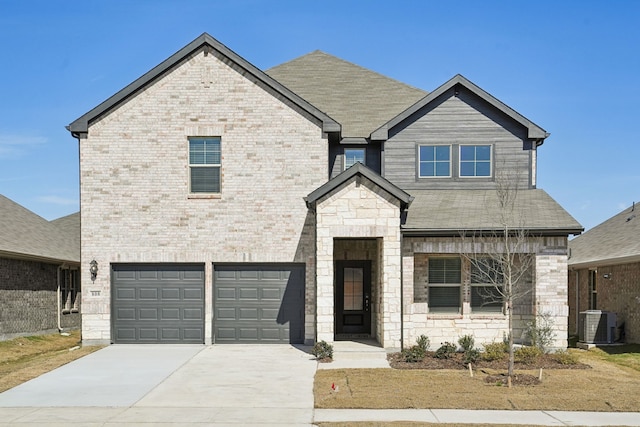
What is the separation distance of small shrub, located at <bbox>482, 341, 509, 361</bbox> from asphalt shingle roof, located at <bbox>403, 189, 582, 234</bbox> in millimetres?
3210

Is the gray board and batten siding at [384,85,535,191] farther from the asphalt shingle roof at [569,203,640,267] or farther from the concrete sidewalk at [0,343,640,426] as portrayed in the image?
the concrete sidewalk at [0,343,640,426]

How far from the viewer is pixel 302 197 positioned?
18.9 m

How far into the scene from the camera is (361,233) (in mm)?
16969

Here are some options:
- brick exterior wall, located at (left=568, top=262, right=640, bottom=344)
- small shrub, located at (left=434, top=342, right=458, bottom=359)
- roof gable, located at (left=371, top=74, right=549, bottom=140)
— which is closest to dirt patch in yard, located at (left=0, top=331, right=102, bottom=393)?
small shrub, located at (left=434, top=342, right=458, bottom=359)

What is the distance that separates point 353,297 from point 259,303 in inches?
121

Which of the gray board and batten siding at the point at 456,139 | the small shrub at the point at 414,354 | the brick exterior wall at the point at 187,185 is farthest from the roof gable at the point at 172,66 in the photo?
the small shrub at the point at 414,354

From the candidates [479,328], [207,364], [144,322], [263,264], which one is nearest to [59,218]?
[144,322]

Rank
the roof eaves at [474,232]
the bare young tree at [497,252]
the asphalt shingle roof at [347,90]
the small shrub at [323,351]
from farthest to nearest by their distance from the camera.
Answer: the asphalt shingle roof at [347,90] < the bare young tree at [497,252] < the roof eaves at [474,232] < the small shrub at [323,351]

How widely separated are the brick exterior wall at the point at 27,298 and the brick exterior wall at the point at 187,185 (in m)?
3.39

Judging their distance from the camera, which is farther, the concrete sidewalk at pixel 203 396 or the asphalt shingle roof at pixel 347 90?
the asphalt shingle roof at pixel 347 90

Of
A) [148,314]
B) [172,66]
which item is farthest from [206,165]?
[148,314]

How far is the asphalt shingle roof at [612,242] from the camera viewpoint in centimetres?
2025

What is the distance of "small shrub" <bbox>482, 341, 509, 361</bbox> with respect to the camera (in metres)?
15.5

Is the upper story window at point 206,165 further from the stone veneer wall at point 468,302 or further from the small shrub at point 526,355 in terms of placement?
the small shrub at point 526,355
